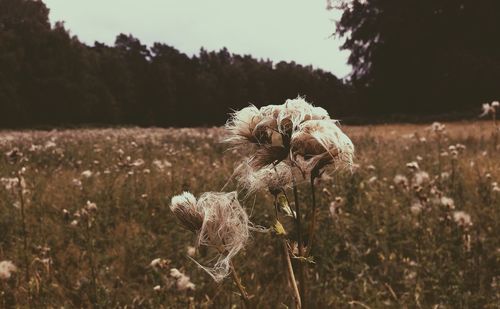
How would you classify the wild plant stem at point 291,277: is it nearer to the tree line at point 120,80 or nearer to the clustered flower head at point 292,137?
the clustered flower head at point 292,137

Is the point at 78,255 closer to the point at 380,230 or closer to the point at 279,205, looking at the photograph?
the point at 380,230

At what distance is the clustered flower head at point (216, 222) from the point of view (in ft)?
5.12

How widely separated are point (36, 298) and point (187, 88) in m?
72.5

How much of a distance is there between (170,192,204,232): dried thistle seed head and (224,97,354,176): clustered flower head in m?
0.21

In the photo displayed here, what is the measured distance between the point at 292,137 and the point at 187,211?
0.40 meters

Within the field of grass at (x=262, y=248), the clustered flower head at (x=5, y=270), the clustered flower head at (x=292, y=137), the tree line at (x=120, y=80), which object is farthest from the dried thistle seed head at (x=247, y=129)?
the tree line at (x=120, y=80)

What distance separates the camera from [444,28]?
35.8 metres

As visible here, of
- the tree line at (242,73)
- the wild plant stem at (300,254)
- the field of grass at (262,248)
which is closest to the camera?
the wild plant stem at (300,254)

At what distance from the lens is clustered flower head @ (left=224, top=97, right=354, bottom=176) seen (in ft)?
4.74

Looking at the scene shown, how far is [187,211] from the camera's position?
157 cm

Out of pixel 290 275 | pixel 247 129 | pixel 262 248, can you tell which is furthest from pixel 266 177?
pixel 262 248

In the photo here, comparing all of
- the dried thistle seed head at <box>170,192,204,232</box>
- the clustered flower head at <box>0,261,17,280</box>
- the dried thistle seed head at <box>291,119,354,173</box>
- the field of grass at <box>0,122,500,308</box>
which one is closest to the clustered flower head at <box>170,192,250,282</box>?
the dried thistle seed head at <box>170,192,204,232</box>

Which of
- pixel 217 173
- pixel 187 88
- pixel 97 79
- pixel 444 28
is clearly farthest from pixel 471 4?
pixel 187 88

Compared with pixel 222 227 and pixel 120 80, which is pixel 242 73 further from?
pixel 222 227
